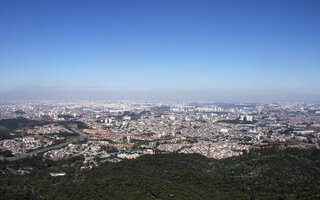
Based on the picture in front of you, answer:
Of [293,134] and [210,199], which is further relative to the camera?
[293,134]

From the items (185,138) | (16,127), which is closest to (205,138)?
(185,138)

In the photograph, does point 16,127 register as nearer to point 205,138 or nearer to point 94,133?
point 94,133

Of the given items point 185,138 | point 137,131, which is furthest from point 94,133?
point 185,138

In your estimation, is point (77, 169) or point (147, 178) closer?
point (147, 178)

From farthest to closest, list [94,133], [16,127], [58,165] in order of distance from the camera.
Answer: [16,127], [94,133], [58,165]

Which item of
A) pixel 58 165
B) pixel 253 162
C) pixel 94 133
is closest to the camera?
pixel 253 162

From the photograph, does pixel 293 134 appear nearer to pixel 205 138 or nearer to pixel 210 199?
pixel 205 138
